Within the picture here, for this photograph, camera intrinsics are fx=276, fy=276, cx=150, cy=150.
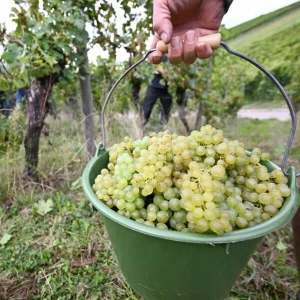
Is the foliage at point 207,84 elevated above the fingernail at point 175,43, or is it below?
below

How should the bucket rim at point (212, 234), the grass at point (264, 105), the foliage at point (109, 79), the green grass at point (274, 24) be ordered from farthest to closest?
the grass at point (264, 105) → the foliage at point (109, 79) → the green grass at point (274, 24) → the bucket rim at point (212, 234)

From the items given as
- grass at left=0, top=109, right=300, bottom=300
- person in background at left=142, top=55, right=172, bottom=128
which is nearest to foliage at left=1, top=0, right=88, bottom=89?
grass at left=0, top=109, right=300, bottom=300

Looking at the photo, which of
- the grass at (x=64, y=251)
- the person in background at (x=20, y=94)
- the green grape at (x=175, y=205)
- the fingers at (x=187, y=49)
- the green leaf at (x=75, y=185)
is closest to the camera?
the green grape at (x=175, y=205)

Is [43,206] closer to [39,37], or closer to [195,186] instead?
[39,37]

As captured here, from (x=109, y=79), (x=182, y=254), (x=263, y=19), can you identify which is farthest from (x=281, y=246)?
(x=109, y=79)

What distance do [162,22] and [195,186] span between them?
1.89ft

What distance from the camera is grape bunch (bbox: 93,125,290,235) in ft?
2.32

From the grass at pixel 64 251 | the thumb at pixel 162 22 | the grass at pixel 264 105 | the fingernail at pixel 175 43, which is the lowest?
the grass at pixel 264 105

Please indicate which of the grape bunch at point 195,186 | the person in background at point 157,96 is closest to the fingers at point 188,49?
the grape bunch at point 195,186

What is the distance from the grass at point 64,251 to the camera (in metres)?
1.46

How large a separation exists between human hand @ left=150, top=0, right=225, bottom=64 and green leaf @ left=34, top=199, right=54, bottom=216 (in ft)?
4.77

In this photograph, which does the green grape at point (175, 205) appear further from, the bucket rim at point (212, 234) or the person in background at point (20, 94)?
the person in background at point (20, 94)

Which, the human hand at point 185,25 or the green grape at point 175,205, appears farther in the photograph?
the human hand at point 185,25

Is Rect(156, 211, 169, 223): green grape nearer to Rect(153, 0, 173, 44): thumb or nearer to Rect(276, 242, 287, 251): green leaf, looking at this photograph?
Rect(153, 0, 173, 44): thumb
